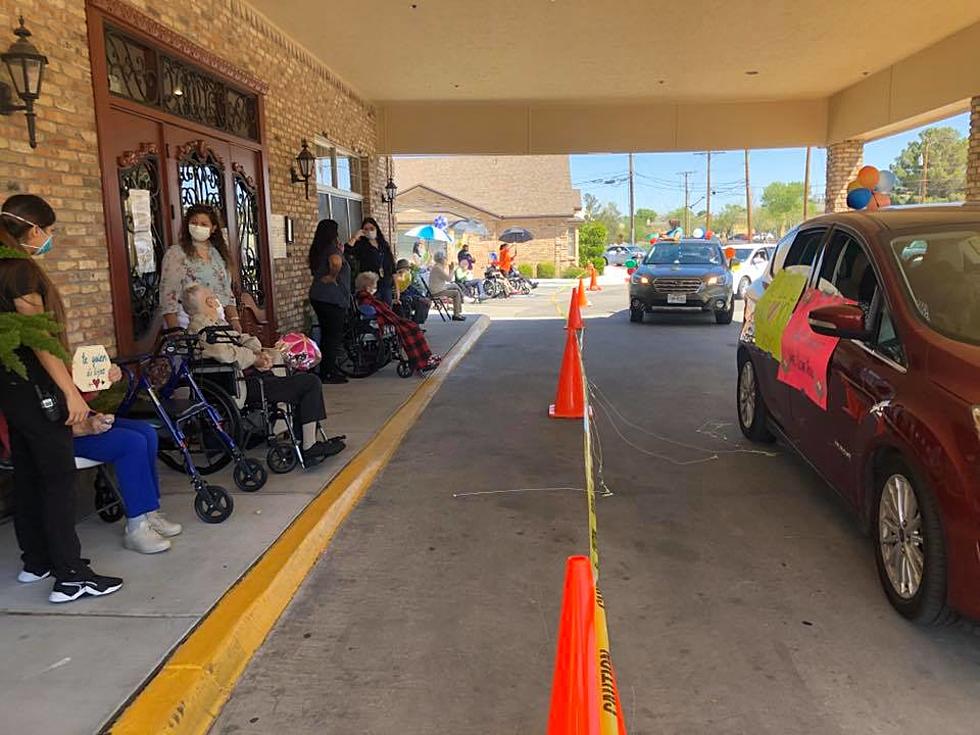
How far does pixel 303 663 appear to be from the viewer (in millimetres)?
3443

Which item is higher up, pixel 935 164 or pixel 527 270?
pixel 935 164

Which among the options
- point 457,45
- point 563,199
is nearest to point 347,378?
point 457,45

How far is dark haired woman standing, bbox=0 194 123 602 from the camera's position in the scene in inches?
140

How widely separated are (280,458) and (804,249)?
13.8 feet

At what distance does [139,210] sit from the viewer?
6.73m

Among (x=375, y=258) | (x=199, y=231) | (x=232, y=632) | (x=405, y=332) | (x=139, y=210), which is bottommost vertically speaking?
(x=232, y=632)

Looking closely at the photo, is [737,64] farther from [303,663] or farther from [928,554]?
[303,663]

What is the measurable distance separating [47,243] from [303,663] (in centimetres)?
235

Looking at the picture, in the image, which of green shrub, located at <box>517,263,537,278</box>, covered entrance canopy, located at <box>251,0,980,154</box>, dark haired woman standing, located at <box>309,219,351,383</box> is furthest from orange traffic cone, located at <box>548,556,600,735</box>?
green shrub, located at <box>517,263,537,278</box>

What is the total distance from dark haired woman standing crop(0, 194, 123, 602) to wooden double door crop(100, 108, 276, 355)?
266cm

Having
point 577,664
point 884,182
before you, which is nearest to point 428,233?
point 884,182

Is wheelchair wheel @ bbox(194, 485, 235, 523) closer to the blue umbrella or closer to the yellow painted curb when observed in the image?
the yellow painted curb

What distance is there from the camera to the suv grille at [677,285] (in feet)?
54.0

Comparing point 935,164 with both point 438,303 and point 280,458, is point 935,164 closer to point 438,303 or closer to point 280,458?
point 438,303
